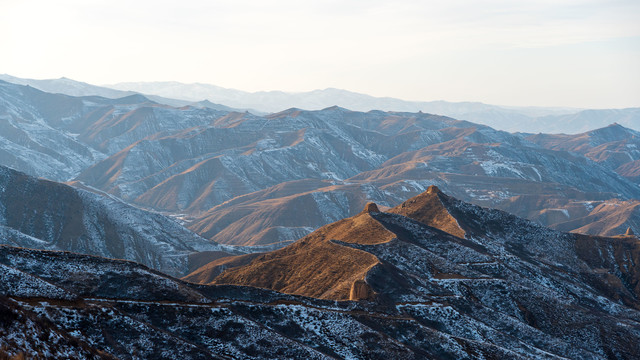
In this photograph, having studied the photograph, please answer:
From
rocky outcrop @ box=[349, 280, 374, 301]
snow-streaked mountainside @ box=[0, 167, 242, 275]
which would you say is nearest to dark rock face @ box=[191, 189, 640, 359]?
rocky outcrop @ box=[349, 280, 374, 301]

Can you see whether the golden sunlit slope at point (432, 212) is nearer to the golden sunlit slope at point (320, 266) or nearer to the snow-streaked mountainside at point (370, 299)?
the snow-streaked mountainside at point (370, 299)

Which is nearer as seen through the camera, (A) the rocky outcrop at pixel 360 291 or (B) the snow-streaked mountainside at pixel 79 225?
(A) the rocky outcrop at pixel 360 291

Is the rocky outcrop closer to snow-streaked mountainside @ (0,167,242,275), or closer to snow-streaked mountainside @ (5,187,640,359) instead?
snow-streaked mountainside @ (5,187,640,359)

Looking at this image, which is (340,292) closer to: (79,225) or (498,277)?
(498,277)

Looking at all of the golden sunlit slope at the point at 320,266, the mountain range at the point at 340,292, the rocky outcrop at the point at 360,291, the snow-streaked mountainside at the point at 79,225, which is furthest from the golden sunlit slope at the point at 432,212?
the snow-streaked mountainside at the point at 79,225

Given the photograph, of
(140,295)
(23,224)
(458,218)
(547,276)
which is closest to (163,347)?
(140,295)

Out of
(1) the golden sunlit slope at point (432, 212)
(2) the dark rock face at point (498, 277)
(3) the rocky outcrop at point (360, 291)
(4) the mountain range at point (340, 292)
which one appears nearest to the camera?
(4) the mountain range at point (340, 292)
